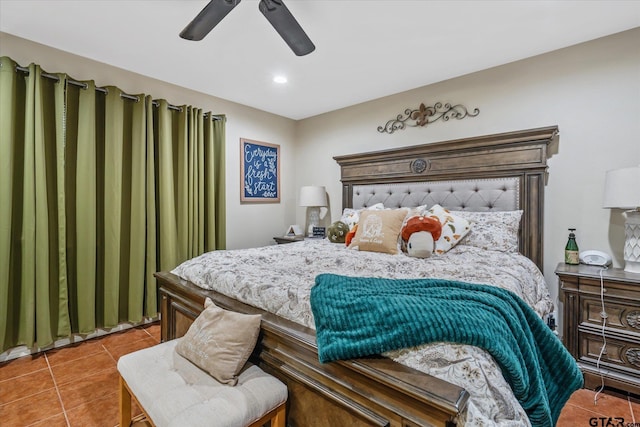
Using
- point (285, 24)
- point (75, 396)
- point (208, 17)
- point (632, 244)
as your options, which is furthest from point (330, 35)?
point (75, 396)

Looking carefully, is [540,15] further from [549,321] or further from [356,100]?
[549,321]

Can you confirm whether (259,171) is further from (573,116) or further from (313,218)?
(573,116)

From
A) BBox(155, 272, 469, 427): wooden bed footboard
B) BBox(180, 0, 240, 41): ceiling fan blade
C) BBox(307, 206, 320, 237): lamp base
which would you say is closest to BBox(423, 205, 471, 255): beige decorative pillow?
BBox(155, 272, 469, 427): wooden bed footboard

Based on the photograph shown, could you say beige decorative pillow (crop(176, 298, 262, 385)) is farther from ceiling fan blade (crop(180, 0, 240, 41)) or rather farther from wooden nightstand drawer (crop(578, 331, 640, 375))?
wooden nightstand drawer (crop(578, 331, 640, 375))

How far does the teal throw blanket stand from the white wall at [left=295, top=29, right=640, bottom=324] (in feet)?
5.60

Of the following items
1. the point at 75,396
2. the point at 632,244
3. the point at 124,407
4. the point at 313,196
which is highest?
the point at 313,196

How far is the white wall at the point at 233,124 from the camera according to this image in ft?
8.25

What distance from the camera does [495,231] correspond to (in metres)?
2.51

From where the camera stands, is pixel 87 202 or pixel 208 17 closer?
pixel 208 17

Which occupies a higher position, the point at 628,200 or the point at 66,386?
the point at 628,200

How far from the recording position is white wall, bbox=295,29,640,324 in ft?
7.50

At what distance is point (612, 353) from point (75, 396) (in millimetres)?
3423

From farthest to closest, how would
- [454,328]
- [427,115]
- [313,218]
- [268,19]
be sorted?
[313,218] → [427,115] → [268,19] → [454,328]

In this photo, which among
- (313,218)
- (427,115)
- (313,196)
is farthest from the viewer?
(313,218)
